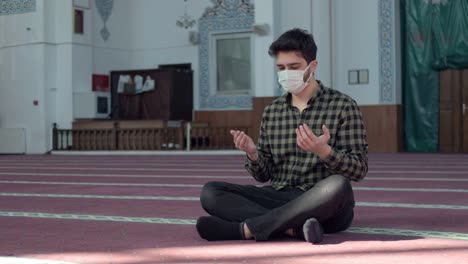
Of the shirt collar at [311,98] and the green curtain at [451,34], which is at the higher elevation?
the green curtain at [451,34]

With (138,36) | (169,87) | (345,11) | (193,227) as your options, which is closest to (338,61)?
(345,11)

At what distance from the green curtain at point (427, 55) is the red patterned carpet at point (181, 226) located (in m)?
5.21

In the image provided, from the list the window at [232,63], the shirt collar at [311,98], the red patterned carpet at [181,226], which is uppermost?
the window at [232,63]

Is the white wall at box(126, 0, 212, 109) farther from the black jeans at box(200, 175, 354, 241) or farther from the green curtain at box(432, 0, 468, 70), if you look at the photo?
the black jeans at box(200, 175, 354, 241)

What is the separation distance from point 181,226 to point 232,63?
373 inches

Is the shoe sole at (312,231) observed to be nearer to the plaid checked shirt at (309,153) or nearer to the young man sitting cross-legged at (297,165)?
the young man sitting cross-legged at (297,165)

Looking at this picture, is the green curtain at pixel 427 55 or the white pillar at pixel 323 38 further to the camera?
the white pillar at pixel 323 38

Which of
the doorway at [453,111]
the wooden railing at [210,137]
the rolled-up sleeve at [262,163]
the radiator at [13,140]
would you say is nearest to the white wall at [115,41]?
the radiator at [13,140]

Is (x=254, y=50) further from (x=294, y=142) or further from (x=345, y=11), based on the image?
(x=294, y=142)

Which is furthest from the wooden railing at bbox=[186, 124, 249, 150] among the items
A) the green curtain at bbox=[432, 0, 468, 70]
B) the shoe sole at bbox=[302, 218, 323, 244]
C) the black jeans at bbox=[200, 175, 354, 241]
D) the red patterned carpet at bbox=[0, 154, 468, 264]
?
Result: the shoe sole at bbox=[302, 218, 323, 244]

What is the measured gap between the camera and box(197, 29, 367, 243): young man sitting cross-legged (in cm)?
252

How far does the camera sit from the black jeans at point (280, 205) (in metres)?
2.51

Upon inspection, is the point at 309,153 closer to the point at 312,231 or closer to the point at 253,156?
the point at 253,156

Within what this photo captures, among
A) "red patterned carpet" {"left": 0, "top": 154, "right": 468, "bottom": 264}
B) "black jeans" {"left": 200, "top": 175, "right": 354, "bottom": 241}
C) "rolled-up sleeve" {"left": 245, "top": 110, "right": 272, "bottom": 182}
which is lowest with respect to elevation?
"red patterned carpet" {"left": 0, "top": 154, "right": 468, "bottom": 264}
